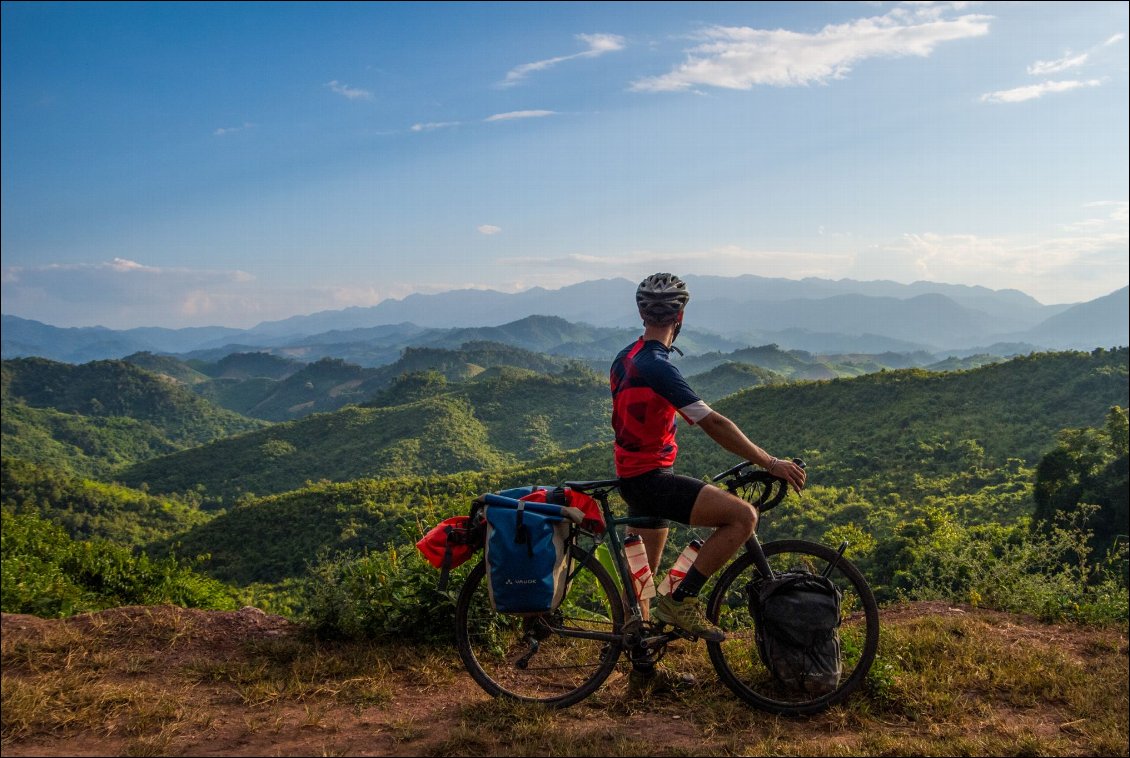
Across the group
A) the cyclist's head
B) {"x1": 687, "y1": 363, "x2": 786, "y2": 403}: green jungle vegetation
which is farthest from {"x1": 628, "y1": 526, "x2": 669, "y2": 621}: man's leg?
{"x1": 687, "y1": 363, "x2": 786, "y2": 403}: green jungle vegetation

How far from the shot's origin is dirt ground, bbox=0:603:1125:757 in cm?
318

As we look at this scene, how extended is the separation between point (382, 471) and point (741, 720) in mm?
63436

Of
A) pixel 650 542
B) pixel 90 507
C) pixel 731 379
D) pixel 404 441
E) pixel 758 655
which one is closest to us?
pixel 650 542

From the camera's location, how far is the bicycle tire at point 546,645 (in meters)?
3.65

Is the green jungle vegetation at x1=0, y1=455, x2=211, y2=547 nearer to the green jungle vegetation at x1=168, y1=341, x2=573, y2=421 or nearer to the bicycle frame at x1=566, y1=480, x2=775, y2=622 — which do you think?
the bicycle frame at x1=566, y1=480, x2=775, y2=622

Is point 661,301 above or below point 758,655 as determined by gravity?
above

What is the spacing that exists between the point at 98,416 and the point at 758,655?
15269 cm

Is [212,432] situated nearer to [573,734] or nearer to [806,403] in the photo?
[806,403]

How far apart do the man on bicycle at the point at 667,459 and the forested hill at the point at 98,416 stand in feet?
370

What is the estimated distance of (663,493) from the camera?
347 centimetres

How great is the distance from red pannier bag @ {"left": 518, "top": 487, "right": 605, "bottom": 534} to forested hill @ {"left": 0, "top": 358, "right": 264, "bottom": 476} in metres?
112

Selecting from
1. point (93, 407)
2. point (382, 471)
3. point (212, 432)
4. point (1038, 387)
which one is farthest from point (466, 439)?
point (93, 407)

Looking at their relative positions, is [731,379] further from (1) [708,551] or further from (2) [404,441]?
(1) [708,551]

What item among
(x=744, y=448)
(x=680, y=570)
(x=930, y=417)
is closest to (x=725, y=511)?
(x=744, y=448)
